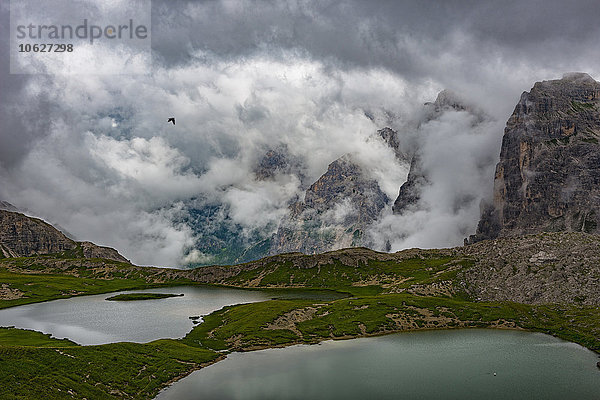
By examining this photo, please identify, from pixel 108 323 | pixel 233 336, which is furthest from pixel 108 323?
pixel 233 336

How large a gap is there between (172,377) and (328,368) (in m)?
34.9

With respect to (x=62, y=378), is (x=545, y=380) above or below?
below

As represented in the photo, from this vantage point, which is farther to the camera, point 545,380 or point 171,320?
point 171,320

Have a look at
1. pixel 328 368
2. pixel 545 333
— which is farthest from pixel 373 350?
pixel 545 333

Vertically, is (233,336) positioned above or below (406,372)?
above

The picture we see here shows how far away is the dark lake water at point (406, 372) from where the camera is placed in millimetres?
83125

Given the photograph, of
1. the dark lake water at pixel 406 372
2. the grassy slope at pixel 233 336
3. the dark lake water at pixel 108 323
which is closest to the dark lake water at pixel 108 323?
the dark lake water at pixel 108 323

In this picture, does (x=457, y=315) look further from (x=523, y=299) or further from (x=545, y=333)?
(x=523, y=299)

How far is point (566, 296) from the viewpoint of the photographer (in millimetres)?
173750

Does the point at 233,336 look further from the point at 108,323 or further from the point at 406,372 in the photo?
the point at 406,372

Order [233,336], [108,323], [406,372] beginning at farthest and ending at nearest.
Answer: [108,323] < [233,336] < [406,372]

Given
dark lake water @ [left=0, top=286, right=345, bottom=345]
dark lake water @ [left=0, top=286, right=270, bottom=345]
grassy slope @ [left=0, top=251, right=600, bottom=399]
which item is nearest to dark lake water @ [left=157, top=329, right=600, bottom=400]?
grassy slope @ [left=0, top=251, right=600, bottom=399]

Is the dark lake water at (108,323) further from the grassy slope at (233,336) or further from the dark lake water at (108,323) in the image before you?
the grassy slope at (233,336)

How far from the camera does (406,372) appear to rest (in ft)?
315
